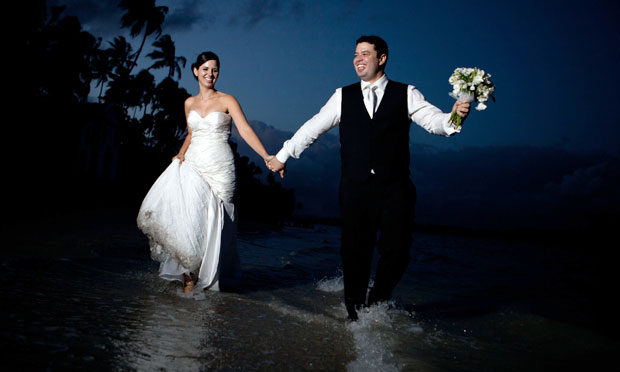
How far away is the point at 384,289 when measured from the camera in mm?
4012

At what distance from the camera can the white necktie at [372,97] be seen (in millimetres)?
3852

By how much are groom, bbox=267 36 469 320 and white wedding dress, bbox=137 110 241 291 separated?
5.30 ft

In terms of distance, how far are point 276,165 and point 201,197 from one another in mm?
942

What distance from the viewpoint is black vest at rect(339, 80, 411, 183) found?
3.72 m

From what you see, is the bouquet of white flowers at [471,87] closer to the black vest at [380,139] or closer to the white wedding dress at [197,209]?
the black vest at [380,139]

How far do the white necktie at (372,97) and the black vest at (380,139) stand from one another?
0.19 ft

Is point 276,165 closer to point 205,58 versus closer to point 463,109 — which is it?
point 205,58

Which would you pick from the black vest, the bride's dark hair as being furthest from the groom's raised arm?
the bride's dark hair

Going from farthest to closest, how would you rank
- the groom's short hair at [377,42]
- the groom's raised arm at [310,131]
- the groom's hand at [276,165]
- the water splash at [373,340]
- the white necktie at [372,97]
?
the groom's hand at [276,165], the groom's raised arm at [310,131], the groom's short hair at [377,42], the white necktie at [372,97], the water splash at [373,340]

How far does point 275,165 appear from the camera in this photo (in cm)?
463

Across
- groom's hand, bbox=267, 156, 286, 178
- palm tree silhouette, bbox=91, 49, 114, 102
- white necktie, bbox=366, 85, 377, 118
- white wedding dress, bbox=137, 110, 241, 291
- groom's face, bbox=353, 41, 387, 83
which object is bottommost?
white wedding dress, bbox=137, 110, 241, 291

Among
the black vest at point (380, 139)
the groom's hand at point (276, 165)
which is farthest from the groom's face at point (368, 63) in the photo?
the groom's hand at point (276, 165)

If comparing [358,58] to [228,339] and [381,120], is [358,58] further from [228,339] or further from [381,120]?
[228,339]

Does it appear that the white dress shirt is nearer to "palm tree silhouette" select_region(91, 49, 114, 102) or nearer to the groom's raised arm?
the groom's raised arm
